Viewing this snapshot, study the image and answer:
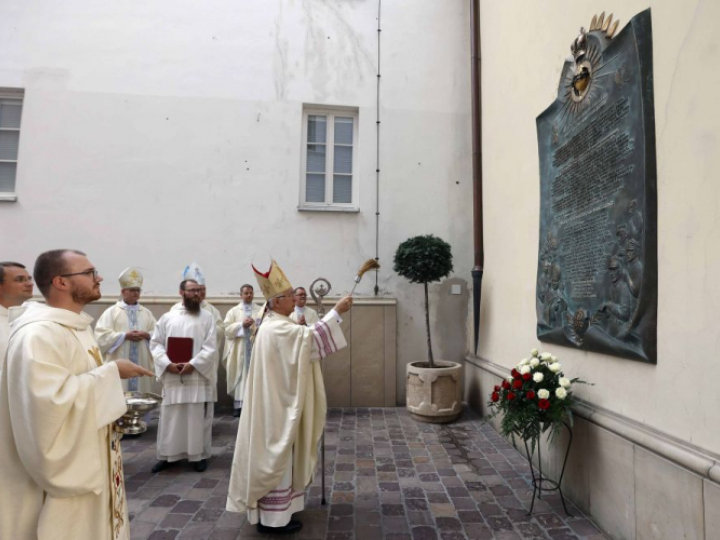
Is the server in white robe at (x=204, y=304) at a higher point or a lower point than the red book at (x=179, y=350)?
higher

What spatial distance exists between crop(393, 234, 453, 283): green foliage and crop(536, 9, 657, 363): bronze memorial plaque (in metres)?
2.14

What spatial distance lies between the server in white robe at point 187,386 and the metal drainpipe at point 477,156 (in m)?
3.85

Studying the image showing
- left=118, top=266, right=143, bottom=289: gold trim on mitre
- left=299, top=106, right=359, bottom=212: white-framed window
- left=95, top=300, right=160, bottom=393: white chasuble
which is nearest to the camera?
left=95, top=300, right=160, bottom=393: white chasuble

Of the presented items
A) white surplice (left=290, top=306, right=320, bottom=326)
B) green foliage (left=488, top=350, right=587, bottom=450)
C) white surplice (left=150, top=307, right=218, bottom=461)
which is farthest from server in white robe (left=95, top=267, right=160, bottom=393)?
green foliage (left=488, top=350, right=587, bottom=450)

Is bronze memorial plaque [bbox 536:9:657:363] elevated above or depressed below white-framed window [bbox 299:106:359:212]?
below

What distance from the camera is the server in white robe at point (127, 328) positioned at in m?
5.43

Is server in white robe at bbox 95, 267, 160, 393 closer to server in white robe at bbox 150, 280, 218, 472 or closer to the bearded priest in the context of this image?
server in white robe at bbox 150, 280, 218, 472

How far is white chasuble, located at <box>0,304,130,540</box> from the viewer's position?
180cm

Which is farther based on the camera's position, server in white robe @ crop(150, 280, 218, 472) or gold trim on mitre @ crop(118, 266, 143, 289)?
gold trim on mitre @ crop(118, 266, 143, 289)

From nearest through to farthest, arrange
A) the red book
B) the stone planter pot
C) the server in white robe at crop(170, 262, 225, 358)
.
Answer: the red book → the server in white robe at crop(170, 262, 225, 358) → the stone planter pot

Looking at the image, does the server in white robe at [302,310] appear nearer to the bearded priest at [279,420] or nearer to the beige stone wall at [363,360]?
the beige stone wall at [363,360]

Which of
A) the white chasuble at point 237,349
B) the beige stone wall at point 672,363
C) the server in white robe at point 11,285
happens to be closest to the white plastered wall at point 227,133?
the white chasuble at point 237,349

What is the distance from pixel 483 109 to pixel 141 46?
5.60m

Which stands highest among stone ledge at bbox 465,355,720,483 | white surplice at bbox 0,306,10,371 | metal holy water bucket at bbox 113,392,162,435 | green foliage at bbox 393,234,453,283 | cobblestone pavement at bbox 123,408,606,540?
green foliage at bbox 393,234,453,283
